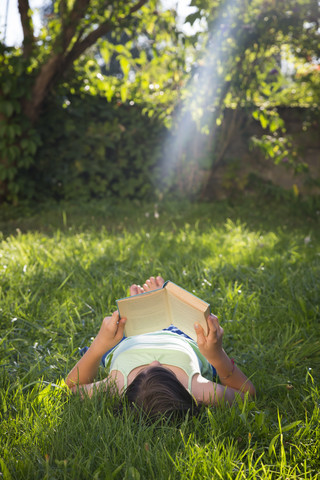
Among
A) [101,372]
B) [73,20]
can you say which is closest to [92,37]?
[73,20]

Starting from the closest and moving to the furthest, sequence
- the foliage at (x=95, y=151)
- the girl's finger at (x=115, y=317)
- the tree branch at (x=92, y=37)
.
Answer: the girl's finger at (x=115, y=317)
the tree branch at (x=92, y=37)
the foliage at (x=95, y=151)

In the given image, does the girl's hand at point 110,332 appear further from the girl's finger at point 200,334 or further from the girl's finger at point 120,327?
the girl's finger at point 200,334

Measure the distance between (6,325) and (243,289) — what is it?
141 cm

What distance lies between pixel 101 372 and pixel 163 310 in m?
0.53

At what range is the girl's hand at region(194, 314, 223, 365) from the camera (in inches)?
57.5

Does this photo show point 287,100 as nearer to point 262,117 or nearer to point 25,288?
point 262,117

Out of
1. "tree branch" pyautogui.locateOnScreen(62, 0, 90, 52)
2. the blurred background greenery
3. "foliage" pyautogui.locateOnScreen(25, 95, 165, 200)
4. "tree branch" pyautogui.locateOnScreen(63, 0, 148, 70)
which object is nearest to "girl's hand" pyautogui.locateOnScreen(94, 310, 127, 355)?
the blurred background greenery

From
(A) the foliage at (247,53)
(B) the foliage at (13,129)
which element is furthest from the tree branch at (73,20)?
(A) the foliage at (247,53)

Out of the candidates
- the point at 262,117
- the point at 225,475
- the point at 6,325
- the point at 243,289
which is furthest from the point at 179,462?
the point at 262,117

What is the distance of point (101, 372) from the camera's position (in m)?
1.86

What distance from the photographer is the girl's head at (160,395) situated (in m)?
1.43

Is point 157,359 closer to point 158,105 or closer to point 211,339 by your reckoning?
point 211,339

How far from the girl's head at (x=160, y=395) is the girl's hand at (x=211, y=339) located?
0.15 metres

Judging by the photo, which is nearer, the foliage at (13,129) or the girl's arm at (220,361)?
the girl's arm at (220,361)
